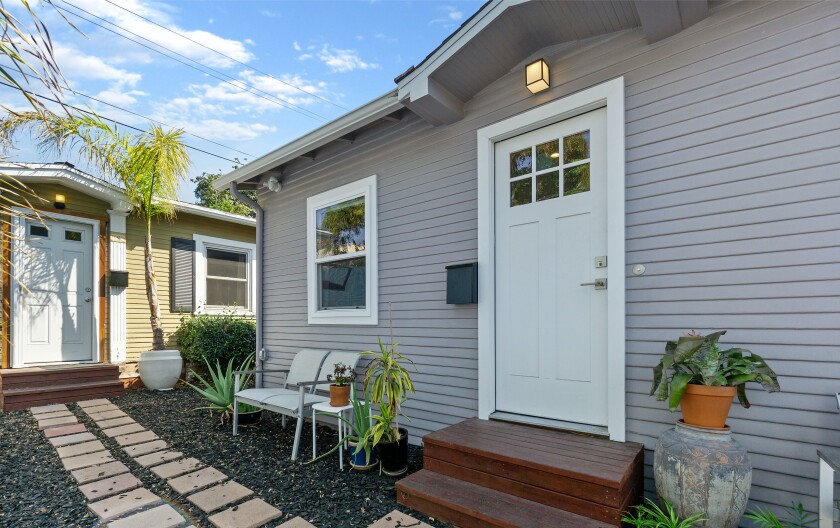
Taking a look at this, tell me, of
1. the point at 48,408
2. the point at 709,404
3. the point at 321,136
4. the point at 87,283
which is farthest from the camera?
the point at 87,283

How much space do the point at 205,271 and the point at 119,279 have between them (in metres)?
1.31

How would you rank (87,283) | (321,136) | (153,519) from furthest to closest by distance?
1. (87,283)
2. (321,136)
3. (153,519)

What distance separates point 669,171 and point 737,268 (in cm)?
66

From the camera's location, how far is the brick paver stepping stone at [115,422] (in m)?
4.23

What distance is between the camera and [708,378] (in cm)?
204

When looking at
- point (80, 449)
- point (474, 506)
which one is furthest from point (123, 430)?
point (474, 506)

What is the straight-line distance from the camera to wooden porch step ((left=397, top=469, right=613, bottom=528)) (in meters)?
2.05

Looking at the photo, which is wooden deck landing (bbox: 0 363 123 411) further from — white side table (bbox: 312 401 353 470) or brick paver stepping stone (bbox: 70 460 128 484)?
white side table (bbox: 312 401 353 470)

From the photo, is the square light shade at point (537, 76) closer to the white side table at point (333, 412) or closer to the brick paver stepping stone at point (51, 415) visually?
the white side table at point (333, 412)

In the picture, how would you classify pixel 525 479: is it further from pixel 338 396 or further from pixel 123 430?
pixel 123 430

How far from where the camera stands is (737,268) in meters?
2.24

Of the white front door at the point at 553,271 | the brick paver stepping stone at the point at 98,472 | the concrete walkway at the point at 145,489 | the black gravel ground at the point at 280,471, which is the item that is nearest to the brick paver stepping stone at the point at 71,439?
the concrete walkway at the point at 145,489

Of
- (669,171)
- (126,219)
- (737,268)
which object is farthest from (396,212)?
(126,219)

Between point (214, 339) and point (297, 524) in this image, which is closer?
point (297, 524)
